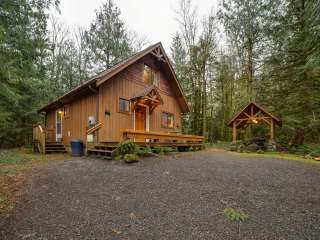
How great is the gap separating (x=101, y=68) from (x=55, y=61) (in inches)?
214

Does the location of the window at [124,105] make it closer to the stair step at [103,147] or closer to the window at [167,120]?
the stair step at [103,147]

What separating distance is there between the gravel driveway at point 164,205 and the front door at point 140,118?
6459 mm

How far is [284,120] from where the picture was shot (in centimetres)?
1123

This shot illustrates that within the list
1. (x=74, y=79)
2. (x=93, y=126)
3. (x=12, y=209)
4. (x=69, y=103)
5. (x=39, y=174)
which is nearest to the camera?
(x=12, y=209)

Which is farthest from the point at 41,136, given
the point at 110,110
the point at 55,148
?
the point at 110,110

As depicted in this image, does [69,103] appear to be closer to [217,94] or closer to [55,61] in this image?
[55,61]

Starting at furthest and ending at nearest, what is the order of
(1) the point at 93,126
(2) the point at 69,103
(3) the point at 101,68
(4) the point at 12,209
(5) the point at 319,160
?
(3) the point at 101,68
(2) the point at 69,103
(1) the point at 93,126
(5) the point at 319,160
(4) the point at 12,209

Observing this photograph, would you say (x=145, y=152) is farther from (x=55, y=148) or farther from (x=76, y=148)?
(x=55, y=148)

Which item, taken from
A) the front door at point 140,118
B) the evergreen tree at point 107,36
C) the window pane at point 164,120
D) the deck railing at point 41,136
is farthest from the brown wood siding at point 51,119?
the window pane at point 164,120

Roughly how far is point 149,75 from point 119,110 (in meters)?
3.70

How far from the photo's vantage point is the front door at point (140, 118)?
11863 millimetres

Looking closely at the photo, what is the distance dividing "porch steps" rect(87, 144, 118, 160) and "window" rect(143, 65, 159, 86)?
5726mm

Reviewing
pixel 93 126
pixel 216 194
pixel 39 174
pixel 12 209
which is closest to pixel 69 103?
pixel 93 126

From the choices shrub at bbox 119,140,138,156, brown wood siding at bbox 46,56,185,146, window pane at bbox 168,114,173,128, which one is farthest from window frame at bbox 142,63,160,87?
shrub at bbox 119,140,138,156
